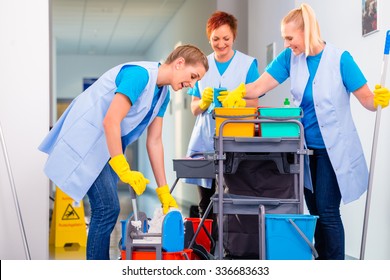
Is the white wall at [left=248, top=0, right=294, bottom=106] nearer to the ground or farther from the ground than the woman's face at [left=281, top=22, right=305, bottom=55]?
farther from the ground

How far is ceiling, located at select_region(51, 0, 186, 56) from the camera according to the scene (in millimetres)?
9711

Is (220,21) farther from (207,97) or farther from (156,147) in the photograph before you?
(156,147)

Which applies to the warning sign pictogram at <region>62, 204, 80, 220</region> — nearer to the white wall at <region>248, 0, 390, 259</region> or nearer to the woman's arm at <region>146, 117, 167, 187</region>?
the white wall at <region>248, 0, 390, 259</region>

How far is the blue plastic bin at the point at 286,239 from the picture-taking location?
2.79 meters

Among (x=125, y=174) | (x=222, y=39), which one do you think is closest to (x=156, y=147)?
(x=125, y=174)

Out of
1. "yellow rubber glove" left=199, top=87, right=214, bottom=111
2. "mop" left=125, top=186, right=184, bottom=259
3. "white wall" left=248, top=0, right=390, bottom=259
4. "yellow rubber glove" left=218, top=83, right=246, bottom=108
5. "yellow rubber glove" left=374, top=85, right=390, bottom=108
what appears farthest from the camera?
"yellow rubber glove" left=199, top=87, right=214, bottom=111

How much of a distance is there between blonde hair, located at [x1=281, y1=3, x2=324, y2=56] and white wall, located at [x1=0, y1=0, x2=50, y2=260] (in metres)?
1.40

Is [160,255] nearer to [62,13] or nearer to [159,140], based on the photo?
[159,140]

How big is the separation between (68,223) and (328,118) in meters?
2.97

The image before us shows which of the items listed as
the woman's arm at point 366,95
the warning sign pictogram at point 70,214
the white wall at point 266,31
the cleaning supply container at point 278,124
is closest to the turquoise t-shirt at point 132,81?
the cleaning supply container at point 278,124

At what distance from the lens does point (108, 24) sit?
11305 mm

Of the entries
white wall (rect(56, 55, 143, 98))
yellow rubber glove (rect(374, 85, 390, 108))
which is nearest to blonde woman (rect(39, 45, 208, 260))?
yellow rubber glove (rect(374, 85, 390, 108))

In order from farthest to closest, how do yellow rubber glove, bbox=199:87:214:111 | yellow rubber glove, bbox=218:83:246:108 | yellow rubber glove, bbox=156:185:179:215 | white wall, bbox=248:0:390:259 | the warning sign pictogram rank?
the warning sign pictogram → yellow rubber glove, bbox=199:87:214:111 → white wall, bbox=248:0:390:259 → yellow rubber glove, bbox=218:83:246:108 → yellow rubber glove, bbox=156:185:179:215
